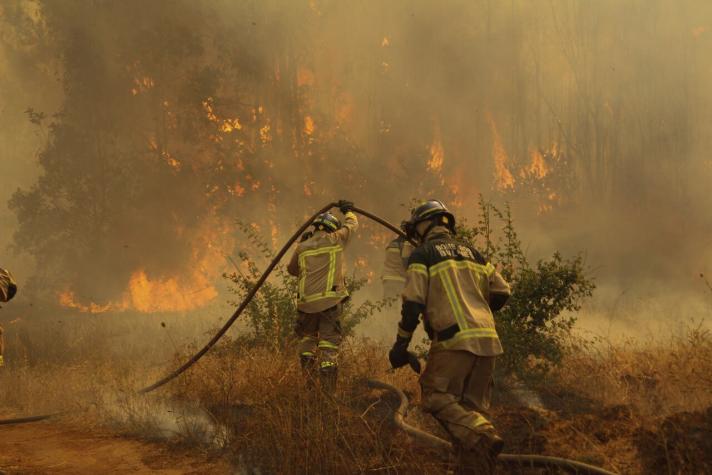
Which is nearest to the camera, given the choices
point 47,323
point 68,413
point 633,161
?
point 68,413

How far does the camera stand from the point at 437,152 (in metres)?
24.0

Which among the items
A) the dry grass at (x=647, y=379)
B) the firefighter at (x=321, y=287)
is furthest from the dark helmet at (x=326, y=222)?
the dry grass at (x=647, y=379)

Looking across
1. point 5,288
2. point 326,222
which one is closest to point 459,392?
point 326,222

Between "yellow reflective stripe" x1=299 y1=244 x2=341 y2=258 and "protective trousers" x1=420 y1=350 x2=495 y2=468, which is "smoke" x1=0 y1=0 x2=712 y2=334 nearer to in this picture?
"yellow reflective stripe" x1=299 y1=244 x2=341 y2=258

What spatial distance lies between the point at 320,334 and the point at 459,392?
337cm

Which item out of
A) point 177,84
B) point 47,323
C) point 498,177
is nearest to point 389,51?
point 498,177

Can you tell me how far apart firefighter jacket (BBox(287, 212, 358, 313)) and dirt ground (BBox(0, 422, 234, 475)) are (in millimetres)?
2481

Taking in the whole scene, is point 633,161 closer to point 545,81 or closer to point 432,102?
point 545,81

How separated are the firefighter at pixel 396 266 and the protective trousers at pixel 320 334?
6.30ft

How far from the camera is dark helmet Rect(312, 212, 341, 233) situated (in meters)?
7.75

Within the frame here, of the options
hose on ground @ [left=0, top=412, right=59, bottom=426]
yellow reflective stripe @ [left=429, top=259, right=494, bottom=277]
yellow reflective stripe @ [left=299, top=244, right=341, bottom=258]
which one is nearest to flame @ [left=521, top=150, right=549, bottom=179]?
yellow reflective stripe @ [left=299, top=244, right=341, bottom=258]

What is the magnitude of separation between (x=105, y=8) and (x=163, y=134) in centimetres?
536

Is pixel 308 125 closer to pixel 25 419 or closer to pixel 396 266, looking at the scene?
pixel 25 419

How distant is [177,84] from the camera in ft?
72.5
